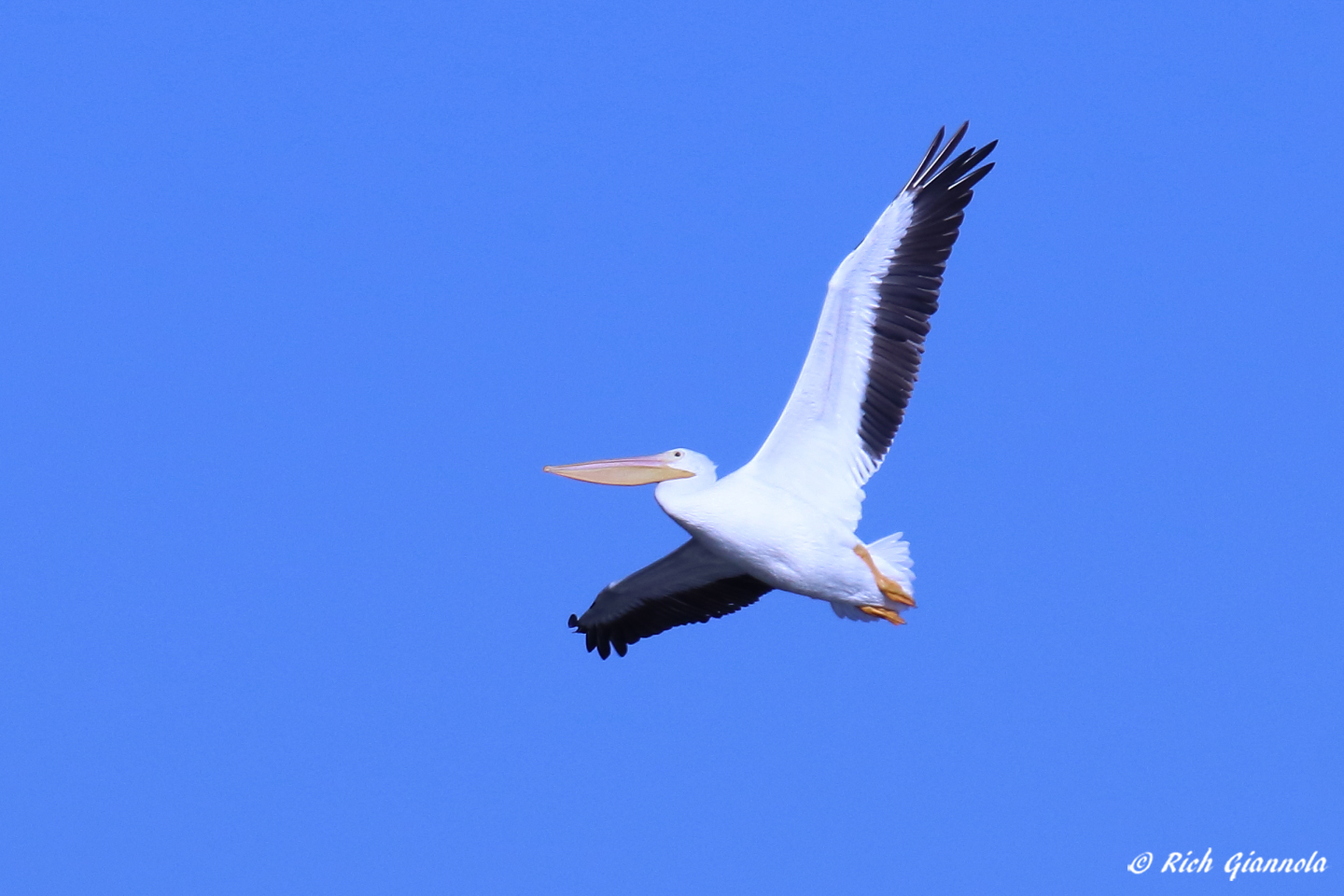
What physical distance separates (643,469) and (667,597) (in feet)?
5.06

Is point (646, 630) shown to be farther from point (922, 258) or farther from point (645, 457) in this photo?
point (922, 258)

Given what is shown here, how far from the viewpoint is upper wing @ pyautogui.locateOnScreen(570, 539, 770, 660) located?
39.1 ft

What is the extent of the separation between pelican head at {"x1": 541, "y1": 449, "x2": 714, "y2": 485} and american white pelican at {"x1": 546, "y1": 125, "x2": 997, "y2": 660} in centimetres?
5

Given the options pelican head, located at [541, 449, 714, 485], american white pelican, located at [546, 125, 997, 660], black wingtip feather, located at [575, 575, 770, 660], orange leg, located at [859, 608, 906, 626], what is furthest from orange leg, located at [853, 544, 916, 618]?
black wingtip feather, located at [575, 575, 770, 660]

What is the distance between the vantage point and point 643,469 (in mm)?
11141

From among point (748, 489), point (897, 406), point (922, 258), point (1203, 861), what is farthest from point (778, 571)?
point (1203, 861)

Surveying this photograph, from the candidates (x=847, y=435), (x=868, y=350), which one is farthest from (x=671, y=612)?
(x=868, y=350)

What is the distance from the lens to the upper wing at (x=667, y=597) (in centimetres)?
1191

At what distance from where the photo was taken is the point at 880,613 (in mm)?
10922

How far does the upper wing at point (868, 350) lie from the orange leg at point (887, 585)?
0.21m

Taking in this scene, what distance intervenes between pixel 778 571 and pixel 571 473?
63.8 inches

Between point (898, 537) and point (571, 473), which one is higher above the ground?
point (571, 473)

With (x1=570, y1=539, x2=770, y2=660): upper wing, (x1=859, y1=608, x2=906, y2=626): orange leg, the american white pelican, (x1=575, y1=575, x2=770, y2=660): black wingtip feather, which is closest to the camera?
the american white pelican

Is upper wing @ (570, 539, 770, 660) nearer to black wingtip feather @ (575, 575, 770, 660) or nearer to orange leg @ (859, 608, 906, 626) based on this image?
black wingtip feather @ (575, 575, 770, 660)
